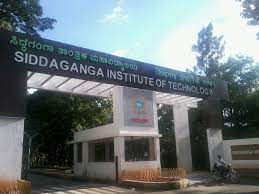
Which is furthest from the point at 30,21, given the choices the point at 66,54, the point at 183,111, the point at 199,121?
the point at 199,121

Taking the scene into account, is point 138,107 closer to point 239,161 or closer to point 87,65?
point 87,65

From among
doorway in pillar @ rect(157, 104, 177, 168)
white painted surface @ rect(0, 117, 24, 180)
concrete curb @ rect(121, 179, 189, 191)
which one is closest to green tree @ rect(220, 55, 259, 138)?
doorway in pillar @ rect(157, 104, 177, 168)

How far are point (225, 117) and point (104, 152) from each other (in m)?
15.9

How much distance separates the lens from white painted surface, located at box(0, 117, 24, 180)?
484 inches

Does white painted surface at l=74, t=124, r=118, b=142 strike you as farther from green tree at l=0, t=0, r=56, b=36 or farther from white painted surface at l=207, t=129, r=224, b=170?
green tree at l=0, t=0, r=56, b=36

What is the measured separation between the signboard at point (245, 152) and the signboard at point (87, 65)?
14.6ft

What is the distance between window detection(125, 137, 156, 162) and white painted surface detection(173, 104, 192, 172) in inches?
179

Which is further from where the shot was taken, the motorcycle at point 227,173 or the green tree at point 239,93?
the green tree at point 239,93

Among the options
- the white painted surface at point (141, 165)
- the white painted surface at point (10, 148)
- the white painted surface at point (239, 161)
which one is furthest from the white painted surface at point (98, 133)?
the white painted surface at point (239, 161)

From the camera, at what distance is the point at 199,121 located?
27891mm

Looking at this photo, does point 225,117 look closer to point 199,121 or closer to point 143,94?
point 199,121

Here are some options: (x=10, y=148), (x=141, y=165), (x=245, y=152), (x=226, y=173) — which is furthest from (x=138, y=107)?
(x=10, y=148)

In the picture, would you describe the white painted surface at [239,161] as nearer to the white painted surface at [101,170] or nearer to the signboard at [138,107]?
the signboard at [138,107]

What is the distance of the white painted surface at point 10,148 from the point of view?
1230cm
